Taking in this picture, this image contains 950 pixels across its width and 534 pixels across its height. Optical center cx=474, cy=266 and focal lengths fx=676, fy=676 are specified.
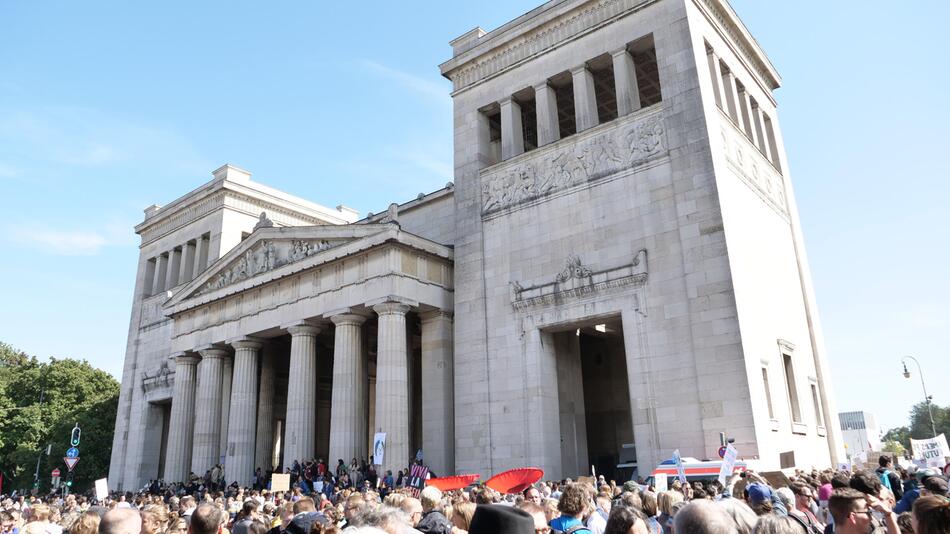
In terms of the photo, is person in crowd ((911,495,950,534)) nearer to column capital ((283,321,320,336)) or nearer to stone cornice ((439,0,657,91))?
stone cornice ((439,0,657,91))

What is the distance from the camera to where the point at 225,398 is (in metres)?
42.5

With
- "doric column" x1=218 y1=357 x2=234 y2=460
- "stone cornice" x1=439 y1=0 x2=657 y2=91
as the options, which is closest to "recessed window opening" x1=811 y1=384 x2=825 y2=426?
"stone cornice" x1=439 y1=0 x2=657 y2=91

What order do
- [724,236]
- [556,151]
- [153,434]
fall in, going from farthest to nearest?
[153,434]
[556,151]
[724,236]

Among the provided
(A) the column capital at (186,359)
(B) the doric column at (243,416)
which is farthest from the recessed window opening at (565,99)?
(A) the column capital at (186,359)

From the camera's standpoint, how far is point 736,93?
3553 cm

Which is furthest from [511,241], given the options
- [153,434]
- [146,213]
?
[146,213]

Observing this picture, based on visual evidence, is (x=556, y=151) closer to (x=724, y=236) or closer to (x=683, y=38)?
(x=683, y=38)

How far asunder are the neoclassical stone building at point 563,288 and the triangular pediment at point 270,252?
15 cm

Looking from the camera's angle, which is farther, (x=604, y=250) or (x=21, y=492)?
(x=21, y=492)

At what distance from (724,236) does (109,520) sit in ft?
84.2

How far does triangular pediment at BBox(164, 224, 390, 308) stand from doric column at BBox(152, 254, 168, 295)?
40.4 ft

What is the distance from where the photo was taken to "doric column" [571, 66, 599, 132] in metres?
33.4

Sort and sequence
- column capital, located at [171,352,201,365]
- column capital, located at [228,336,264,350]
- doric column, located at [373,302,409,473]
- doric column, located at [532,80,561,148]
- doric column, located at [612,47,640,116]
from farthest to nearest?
1. column capital, located at [171,352,201,365]
2. column capital, located at [228,336,264,350]
3. doric column, located at [532,80,561,148]
4. doric column, located at [612,47,640,116]
5. doric column, located at [373,302,409,473]

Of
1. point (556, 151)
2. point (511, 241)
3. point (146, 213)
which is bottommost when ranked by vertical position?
point (511, 241)
